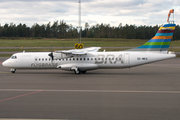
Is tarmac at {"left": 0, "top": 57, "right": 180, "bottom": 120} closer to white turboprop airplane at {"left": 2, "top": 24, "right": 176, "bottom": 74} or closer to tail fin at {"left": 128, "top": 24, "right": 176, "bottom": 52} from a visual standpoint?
white turboprop airplane at {"left": 2, "top": 24, "right": 176, "bottom": 74}

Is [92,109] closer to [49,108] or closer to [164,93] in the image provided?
[49,108]

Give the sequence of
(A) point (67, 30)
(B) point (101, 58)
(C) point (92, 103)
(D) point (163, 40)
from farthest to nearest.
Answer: (A) point (67, 30)
(B) point (101, 58)
(D) point (163, 40)
(C) point (92, 103)

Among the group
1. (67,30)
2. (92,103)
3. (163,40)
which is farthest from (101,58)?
(67,30)

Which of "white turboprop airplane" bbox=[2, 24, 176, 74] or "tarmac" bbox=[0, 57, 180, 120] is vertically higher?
"white turboprop airplane" bbox=[2, 24, 176, 74]

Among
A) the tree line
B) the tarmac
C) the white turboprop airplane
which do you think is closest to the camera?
the tarmac

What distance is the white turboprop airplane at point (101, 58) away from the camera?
20156 mm

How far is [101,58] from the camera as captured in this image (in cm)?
2097

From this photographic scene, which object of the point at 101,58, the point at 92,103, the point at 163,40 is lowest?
the point at 92,103

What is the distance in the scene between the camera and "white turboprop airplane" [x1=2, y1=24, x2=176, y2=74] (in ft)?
66.1

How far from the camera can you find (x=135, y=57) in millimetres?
20250

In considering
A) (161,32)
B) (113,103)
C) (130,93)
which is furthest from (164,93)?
(161,32)

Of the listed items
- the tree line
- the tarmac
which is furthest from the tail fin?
the tree line

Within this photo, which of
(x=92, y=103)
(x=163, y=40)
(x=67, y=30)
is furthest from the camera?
(x=67, y=30)

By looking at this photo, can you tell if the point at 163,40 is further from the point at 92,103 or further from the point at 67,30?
the point at 67,30
